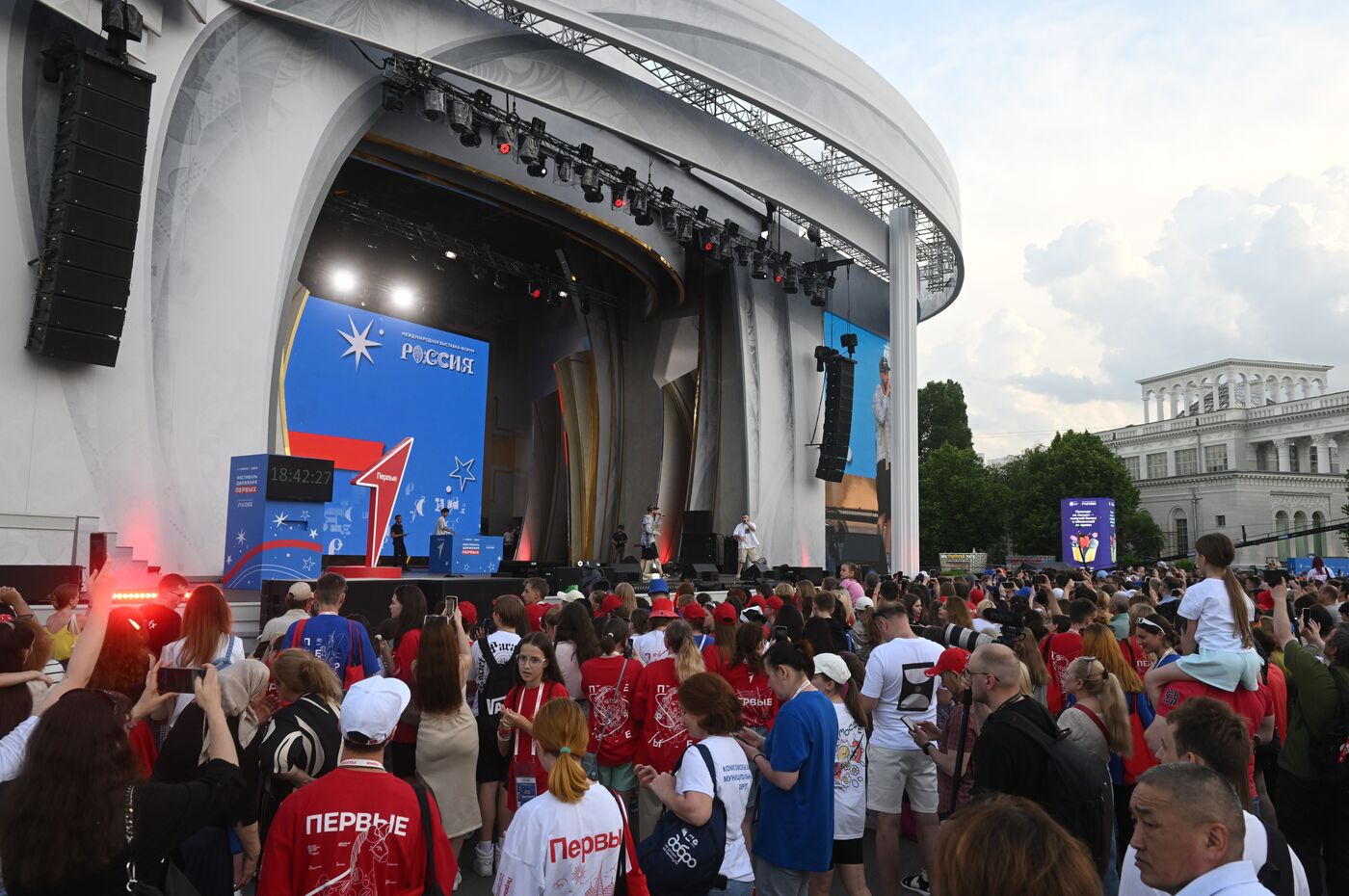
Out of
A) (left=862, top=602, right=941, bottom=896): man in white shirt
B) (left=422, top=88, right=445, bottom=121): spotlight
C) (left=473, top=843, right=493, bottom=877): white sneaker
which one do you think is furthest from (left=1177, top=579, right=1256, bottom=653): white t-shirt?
(left=422, top=88, right=445, bottom=121): spotlight

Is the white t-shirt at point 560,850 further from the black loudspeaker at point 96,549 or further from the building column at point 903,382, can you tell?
the building column at point 903,382

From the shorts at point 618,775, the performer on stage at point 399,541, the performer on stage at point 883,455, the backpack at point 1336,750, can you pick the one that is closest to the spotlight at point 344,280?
the performer on stage at point 399,541

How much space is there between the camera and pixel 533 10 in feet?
45.7

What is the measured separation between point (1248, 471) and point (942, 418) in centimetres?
2046

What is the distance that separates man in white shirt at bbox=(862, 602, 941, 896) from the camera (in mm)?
4863

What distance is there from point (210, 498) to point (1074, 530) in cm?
2467

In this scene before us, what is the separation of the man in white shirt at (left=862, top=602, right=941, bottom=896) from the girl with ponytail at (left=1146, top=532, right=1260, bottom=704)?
116 cm

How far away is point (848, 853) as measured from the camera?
167 inches

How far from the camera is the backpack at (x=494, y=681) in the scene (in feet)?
17.2

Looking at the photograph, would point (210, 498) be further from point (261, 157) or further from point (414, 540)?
point (414, 540)

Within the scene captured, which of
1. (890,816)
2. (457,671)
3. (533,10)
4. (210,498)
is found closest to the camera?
(457,671)

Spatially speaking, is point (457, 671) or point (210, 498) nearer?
point (457, 671)

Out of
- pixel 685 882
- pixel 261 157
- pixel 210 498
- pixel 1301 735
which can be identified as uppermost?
pixel 261 157

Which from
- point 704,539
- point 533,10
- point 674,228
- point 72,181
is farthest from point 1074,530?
point 72,181
